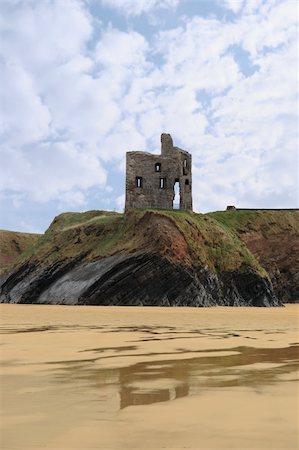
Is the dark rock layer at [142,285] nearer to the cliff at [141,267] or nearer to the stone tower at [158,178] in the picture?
the cliff at [141,267]

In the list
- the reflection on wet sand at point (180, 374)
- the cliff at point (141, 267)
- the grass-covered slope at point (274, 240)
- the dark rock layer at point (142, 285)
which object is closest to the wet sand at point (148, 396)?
the reflection on wet sand at point (180, 374)

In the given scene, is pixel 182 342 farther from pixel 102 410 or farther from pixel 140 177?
pixel 140 177

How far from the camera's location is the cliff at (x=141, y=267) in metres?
43.8

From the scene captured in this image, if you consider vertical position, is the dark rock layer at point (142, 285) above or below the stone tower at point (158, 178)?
below

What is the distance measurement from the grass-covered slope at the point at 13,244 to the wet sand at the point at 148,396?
77036 mm

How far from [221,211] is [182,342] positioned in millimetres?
62204

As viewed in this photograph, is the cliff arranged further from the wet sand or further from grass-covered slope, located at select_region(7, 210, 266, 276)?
the wet sand

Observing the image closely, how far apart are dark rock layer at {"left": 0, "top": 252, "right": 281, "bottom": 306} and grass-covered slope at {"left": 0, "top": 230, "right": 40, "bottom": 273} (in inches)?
1450

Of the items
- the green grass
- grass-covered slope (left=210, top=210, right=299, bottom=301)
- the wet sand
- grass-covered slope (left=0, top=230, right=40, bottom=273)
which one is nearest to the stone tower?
the green grass

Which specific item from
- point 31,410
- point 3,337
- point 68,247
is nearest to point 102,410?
point 31,410

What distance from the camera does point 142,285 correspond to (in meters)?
43.8

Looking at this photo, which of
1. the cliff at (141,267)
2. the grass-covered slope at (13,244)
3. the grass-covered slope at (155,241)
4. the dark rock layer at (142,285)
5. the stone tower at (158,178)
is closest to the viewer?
the dark rock layer at (142,285)

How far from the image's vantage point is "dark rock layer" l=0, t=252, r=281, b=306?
143 ft

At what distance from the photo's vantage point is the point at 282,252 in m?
67.4
